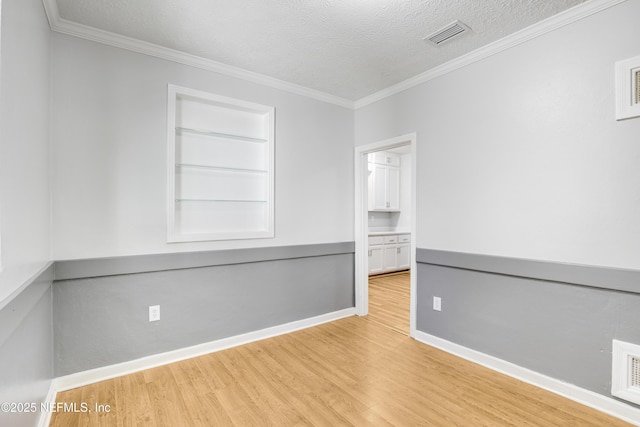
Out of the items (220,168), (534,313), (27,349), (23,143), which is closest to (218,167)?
(220,168)

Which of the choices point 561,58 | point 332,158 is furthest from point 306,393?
point 561,58

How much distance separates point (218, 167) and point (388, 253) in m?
4.12

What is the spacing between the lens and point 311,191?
11.1ft

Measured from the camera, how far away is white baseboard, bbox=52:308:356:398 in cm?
216

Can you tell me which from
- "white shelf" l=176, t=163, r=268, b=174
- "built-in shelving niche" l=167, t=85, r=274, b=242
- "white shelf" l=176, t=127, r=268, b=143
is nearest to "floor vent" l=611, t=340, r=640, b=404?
"built-in shelving niche" l=167, t=85, r=274, b=242

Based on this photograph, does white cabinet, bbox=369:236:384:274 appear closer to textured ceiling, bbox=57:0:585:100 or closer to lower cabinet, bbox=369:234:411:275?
lower cabinet, bbox=369:234:411:275

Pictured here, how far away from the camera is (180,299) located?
2.59 meters

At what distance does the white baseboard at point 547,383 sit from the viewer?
1.83m

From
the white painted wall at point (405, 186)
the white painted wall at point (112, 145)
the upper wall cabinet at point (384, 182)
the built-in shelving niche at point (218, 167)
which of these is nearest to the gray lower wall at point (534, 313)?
the built-in shelving niche at point (218, 167)

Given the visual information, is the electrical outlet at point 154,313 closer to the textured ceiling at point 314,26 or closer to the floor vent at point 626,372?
the textured ceiling at point 314,26

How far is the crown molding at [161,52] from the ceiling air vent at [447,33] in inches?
53.1

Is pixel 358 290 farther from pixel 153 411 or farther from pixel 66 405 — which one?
pixel 66 405

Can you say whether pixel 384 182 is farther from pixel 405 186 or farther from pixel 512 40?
pixel 512 40

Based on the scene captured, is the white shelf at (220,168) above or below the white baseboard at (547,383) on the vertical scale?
above
